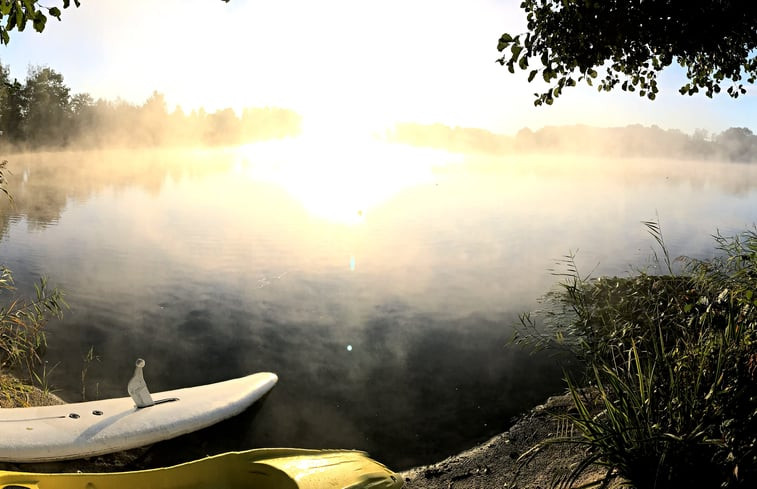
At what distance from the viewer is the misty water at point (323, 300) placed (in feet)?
24.6

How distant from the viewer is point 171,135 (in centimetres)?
9769

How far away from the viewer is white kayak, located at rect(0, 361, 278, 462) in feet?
16.3

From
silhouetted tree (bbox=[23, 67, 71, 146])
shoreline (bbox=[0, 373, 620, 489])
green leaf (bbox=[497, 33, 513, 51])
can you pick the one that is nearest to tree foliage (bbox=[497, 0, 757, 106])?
green leaf (bbox=[497, 33, 513, 51])

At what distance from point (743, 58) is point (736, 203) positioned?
5818 centimetres

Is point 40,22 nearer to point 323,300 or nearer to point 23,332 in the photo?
point 23,332

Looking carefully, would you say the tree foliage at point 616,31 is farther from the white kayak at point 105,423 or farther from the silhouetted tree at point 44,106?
the silhouetted tree at point 44,106

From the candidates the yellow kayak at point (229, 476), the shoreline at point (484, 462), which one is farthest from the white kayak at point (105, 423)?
the yellow kayak at point (229, 476)

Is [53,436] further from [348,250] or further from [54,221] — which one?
[54,221]

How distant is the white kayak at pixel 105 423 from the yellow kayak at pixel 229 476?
2.32m

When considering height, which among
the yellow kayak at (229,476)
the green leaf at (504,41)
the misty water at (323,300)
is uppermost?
the green leaf at (504,41)

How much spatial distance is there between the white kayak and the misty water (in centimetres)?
26

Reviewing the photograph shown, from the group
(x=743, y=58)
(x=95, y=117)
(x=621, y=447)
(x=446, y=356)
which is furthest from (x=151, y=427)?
(x=95, y=117)

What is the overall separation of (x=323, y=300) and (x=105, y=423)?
8.89m

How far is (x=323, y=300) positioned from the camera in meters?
14.2
